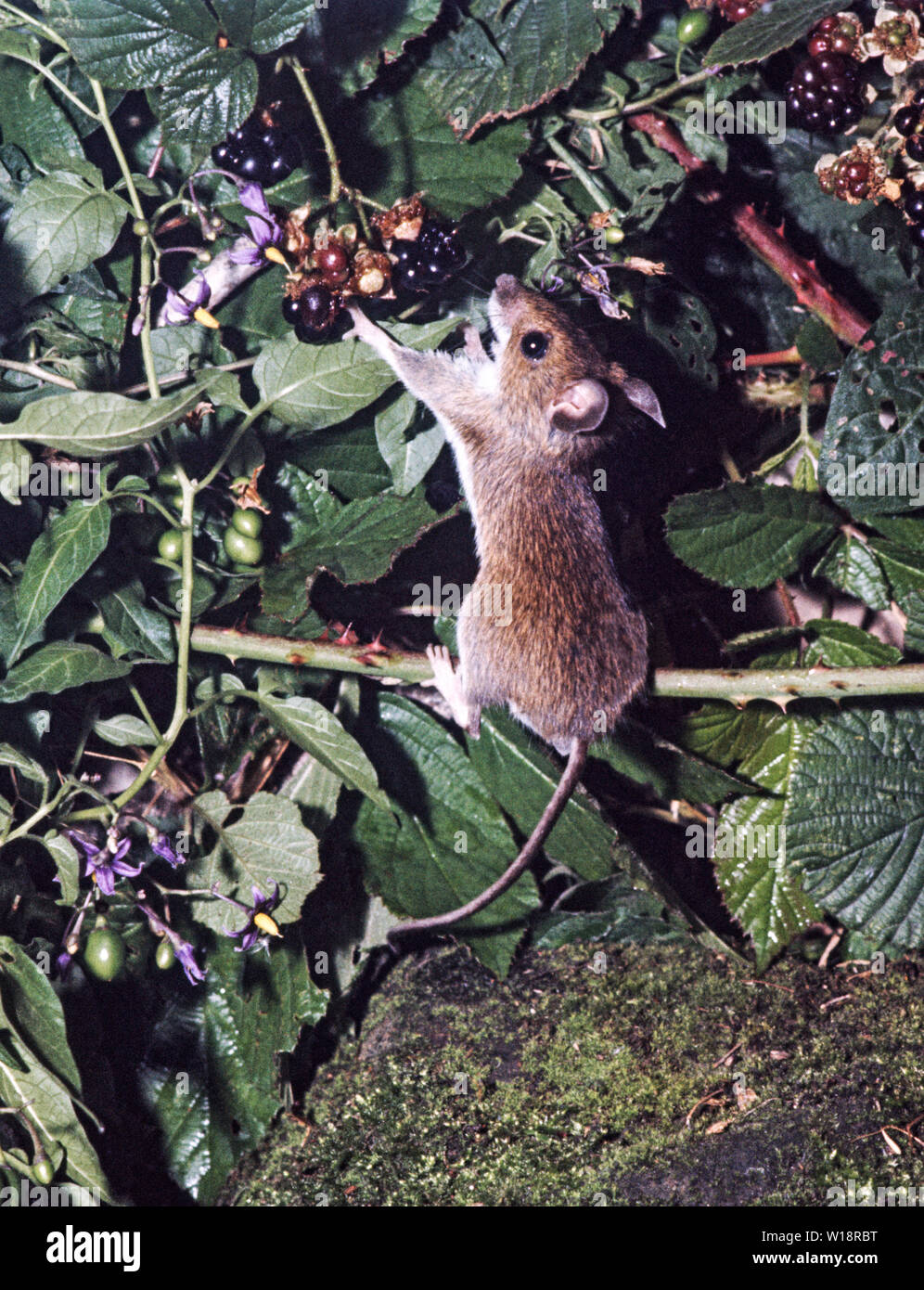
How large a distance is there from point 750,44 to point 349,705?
3.26ft

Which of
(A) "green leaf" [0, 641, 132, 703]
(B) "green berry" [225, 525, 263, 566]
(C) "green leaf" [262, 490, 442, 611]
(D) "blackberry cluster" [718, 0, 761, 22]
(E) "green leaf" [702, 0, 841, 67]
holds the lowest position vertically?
(A) "green leaf" [0, 641, 132, 703]

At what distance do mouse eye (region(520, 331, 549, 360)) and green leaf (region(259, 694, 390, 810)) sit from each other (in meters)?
0.57

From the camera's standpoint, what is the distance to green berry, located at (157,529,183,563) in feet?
4.09

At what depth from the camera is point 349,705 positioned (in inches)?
57.0

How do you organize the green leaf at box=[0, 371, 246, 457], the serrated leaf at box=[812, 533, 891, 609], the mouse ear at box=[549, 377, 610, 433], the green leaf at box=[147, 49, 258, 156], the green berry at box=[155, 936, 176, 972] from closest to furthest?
the green leaf at box=[0, 371, 246, 457] < the green leaf at box=[147, 49, 258, 156] < the green berry at box=[155, 936, 176, 972] < the mouse ear at box=[549, 377, 610, 433] < the serrated leaf at box=[812, 533, 891, 609]

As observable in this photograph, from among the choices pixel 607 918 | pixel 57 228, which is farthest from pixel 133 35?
pixel 607 918

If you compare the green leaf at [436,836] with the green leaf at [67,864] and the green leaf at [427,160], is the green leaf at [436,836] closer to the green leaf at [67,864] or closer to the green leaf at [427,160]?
the green leaf at [67,864]

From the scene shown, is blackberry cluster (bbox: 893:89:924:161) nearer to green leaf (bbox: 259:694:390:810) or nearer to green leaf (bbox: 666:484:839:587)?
green leaf (bbox: 666:484:839:587)

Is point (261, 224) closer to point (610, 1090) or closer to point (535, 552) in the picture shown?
point (535, 552)

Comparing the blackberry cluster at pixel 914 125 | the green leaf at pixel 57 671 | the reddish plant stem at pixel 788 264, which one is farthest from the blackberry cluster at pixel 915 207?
the green leaf at pixel 57 671

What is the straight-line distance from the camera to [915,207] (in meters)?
1.33

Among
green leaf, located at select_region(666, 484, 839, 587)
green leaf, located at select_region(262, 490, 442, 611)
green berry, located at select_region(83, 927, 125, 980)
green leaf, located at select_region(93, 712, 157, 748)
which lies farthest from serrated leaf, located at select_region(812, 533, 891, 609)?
green berry, located at select_region(83, 927, 125, 980)
